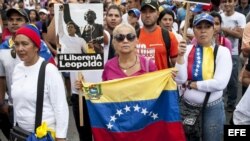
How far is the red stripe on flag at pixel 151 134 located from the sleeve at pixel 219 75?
42cm

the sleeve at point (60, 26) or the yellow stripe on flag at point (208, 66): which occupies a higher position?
the sleeve at point (60, 26)

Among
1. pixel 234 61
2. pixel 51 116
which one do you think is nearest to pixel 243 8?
pixel 234 61

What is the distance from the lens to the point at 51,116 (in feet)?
13.4

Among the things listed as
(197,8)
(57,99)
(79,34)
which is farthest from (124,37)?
(197,8)

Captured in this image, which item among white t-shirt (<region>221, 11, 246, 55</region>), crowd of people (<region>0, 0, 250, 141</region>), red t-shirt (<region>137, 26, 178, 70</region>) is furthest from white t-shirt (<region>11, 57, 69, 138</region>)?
white t-shirt (<region>221, 11, 246, 55</region>)

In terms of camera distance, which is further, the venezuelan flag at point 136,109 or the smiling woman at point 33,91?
the venezuelan flag at point 136,109

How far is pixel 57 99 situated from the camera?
403cm

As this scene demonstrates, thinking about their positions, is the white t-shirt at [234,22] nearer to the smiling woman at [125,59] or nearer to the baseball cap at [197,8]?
the baseball cap at [197,8]

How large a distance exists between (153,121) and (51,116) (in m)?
1.02

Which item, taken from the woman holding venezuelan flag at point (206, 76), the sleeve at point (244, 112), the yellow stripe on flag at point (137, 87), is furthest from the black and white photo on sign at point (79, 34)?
the sleeve at point (244, 112)

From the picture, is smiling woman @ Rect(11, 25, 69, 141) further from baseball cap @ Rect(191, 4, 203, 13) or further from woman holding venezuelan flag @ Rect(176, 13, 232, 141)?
baseball cap @ Rect(191, 4, 203, 13)

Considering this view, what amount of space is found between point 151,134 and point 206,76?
2.49 ft

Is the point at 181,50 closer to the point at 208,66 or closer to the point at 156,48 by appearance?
the point at 208,66

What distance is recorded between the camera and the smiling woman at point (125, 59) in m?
4.44
